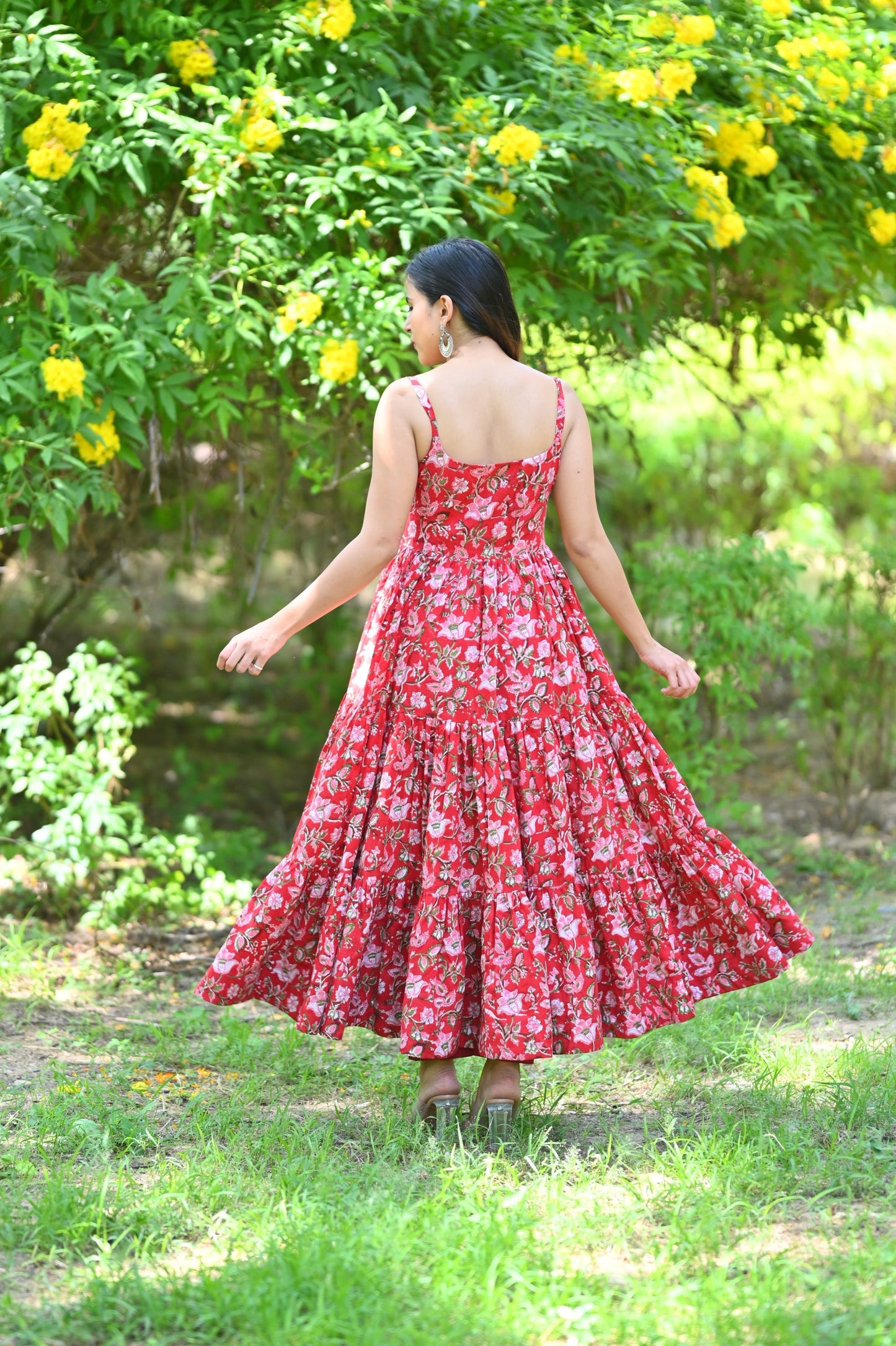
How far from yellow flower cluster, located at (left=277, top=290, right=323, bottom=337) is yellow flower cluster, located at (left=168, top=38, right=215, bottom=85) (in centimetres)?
58

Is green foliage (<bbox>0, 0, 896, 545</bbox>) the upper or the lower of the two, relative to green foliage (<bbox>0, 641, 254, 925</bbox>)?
upper

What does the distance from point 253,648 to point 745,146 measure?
2.18 metres

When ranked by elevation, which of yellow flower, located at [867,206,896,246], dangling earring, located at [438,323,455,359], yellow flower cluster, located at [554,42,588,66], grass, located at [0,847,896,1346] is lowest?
grass, located at [0,847,896,1346]

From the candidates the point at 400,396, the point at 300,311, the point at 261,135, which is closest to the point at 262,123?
the point at 261,135

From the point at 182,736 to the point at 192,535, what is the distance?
1408 millimetres

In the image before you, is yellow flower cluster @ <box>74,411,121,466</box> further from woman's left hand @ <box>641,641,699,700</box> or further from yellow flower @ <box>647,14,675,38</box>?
yellow flower @ <box>647,14,675,38</box>

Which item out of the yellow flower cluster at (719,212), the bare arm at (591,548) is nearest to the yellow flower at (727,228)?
the yellow flower cluster at (719,212)

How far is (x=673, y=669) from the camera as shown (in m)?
2.66

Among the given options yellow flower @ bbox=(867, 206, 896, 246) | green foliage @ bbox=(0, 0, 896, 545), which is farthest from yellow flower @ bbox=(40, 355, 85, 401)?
yellow flower @ bbox=(867, 206, 896, 246)

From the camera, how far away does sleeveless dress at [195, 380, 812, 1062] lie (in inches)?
95.6

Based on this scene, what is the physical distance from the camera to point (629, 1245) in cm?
212

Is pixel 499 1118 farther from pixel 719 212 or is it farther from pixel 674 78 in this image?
pixel 674 78

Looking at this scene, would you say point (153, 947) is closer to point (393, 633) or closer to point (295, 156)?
point (393, 633)

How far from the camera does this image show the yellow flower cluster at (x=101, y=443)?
338 cm
